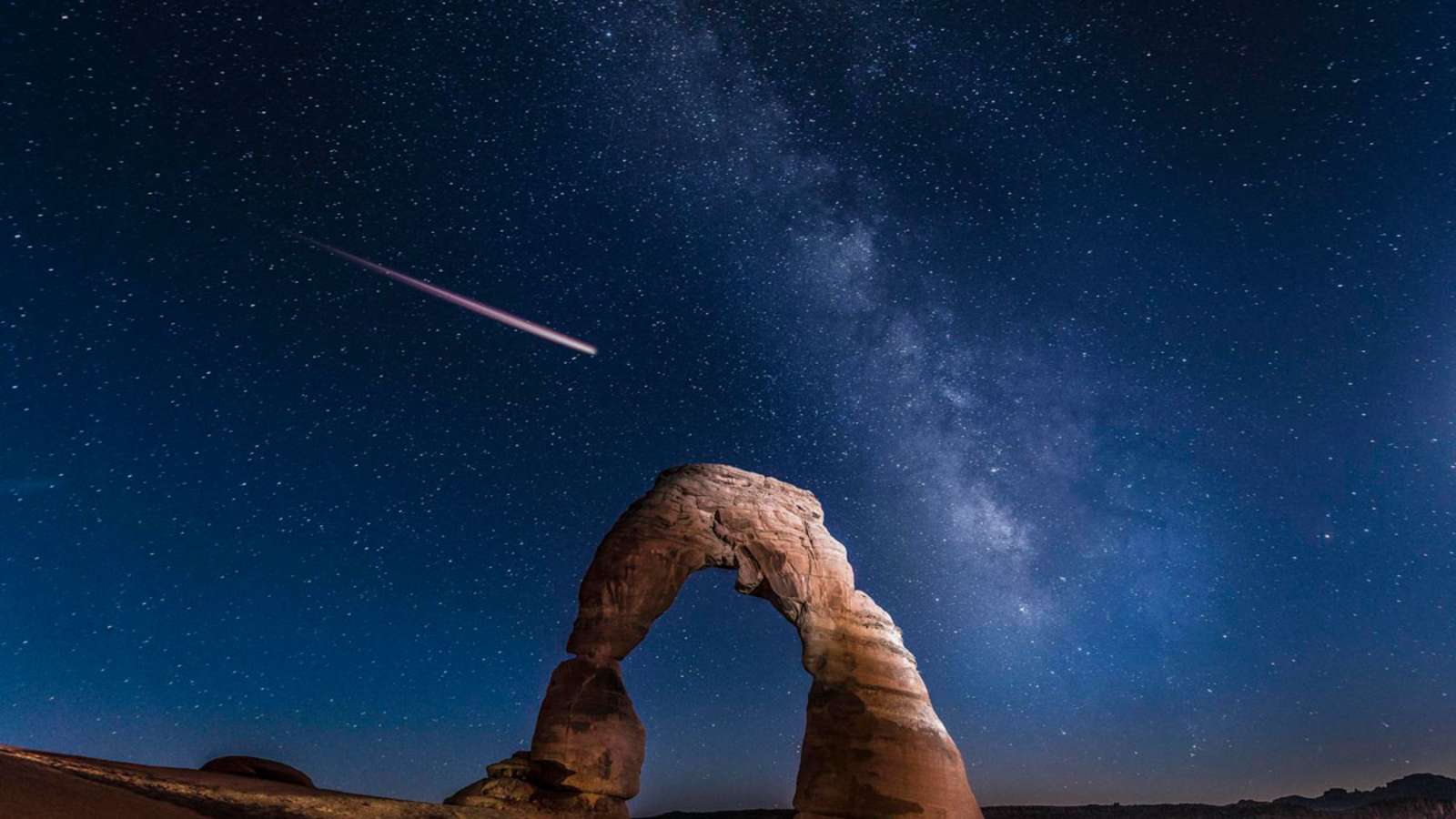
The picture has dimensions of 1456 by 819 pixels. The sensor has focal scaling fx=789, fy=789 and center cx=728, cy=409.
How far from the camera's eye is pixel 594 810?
16.1 m


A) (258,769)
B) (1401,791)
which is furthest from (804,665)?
(1401,791)

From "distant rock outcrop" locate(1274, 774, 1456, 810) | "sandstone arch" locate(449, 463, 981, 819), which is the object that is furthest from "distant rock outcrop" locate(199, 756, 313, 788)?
"distant rock outcrop" locate(1274, 774, 1456, 810)

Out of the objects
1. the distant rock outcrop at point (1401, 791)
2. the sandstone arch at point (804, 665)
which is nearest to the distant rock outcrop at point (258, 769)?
the sandstone arch at point (804, 665)

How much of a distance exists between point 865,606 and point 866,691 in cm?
234

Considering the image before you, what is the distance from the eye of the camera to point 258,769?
14.4 metres

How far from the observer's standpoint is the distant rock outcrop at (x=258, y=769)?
45.9 ft

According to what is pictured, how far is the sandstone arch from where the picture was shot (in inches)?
640

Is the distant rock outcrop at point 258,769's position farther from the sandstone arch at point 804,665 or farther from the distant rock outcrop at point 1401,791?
the distant rock outcrop at point 1401,791

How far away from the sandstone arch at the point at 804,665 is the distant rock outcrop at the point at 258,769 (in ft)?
9.67

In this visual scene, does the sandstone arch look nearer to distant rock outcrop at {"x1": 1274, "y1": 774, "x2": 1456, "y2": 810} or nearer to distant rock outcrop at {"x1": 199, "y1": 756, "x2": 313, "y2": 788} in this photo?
distant rock outcrop at {"x1": 199, "y1": 756, "x2": 313, "y2": 788}

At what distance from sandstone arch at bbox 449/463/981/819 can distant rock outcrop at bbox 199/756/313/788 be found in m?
2.95

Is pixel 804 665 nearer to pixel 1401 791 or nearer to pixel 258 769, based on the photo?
pixel 258 769

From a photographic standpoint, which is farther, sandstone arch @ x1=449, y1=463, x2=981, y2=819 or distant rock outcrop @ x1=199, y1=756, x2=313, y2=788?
sandstone arch @ x1=449, y1=463, x2=981, y2=819

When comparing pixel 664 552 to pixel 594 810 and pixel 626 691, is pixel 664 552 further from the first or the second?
pixel 594 810
